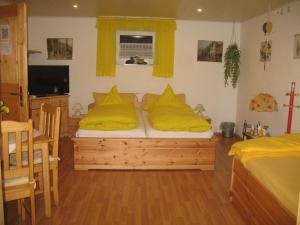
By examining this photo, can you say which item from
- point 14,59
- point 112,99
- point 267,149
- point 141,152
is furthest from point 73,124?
point 267,149

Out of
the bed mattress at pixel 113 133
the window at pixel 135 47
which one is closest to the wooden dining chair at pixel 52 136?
the bed mattress at pixel 113 133

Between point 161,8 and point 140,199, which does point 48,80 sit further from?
point 140,199

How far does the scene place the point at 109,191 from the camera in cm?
308

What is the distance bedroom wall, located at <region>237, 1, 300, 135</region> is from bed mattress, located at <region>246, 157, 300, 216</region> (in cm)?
158

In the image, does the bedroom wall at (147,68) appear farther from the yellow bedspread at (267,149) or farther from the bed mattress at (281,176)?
the bed mattress at (281,176)

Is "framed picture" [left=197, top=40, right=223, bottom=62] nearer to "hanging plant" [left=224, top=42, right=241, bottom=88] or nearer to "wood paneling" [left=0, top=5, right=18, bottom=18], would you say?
"hanging plant" [left=224, top=42, right=241, bottom=88]

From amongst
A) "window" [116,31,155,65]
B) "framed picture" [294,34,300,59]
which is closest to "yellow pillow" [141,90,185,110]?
"window" [116,31,155,65]

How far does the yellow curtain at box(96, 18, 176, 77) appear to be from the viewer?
5363 mm

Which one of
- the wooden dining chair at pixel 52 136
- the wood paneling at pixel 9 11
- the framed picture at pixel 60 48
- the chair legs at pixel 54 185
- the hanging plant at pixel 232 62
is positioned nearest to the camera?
the wooden dining chair at pixel 52 136

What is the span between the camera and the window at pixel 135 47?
5.48 m

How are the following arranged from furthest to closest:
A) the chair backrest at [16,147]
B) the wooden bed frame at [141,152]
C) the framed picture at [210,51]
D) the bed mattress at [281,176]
→ the framed picture at [210,51] → the wooden bed frame at [141,152] → the chair backrest at [16,147] → the bed mattress at [281,176]

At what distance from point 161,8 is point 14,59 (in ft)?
7.76

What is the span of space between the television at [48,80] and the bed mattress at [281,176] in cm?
407

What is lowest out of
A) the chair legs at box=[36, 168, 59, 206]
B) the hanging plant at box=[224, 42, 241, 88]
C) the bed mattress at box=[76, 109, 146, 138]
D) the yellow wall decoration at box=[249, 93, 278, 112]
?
the chair legs at box=[36, 168, 59, 206]
